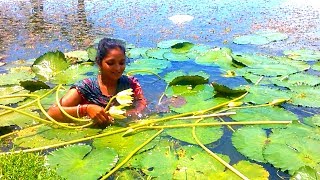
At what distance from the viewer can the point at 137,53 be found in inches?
225

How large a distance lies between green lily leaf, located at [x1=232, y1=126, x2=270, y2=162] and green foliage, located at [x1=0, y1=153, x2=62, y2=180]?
56.3 inches

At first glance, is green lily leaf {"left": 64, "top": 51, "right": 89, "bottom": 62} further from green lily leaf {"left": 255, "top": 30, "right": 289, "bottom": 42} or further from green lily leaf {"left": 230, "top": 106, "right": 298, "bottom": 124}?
green lily leaf {"left": 255, "top": 30, "right": 289, "bottom": 42}

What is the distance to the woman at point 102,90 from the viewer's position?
339cm

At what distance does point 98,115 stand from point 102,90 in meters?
0.44

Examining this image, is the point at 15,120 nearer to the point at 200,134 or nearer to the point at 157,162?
the point at 157,162

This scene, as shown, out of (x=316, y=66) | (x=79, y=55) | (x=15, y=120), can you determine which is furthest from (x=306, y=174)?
(x=79, y=55)

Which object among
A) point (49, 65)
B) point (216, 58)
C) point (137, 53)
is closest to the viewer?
point (49, 65)

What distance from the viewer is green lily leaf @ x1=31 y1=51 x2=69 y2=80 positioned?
4.89 meters

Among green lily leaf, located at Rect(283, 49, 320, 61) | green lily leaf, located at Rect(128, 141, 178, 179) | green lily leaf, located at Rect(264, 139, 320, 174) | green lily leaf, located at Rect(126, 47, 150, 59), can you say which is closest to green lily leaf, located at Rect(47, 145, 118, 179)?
green lily leaf, located at Rect(128, 141, 178, 179)

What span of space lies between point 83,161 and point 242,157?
123 cm

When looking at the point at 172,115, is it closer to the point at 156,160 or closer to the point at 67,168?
the point at 156,160

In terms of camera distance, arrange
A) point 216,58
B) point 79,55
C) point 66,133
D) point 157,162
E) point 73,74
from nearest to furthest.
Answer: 1. point 157,162
2. point 66,133
3. point 73,74
4. point 216,58
5. point 79,55

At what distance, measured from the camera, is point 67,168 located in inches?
107

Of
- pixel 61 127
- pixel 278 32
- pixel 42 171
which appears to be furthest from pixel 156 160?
pixel 278 32
